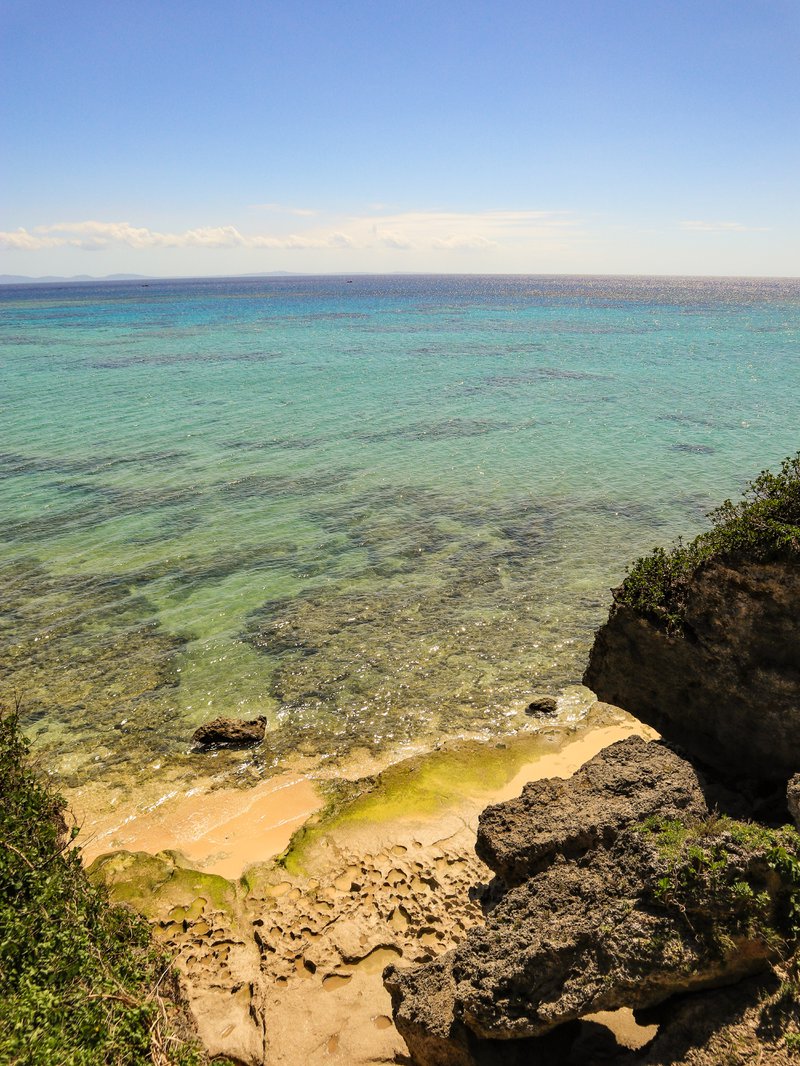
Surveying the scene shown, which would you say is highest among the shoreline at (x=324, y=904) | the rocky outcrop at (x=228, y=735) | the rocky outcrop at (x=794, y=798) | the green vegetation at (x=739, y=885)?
the rocky outcrop at (x=794, y=798)

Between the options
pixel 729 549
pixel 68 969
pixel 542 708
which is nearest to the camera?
pixel 68 969

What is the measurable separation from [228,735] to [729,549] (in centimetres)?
A: 1178

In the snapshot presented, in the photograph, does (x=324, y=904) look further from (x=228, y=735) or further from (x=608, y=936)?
(x=608, y=936)

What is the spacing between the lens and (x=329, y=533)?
27766 mm

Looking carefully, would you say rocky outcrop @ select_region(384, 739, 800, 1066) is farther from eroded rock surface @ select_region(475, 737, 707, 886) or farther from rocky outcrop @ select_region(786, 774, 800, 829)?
rocky outcrop @ select_region(786, 774, 800, 829)

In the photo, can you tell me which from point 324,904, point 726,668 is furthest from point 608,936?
point 324,904

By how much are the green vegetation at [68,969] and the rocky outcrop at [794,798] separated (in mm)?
7662

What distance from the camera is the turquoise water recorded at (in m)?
18.2

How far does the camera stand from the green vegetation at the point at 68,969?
775cm

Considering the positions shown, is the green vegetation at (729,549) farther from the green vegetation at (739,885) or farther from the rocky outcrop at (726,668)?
the green vegetation at (739,885)

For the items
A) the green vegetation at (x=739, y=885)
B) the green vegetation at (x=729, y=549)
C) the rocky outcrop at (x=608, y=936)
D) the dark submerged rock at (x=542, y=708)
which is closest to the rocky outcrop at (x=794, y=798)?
the green vegetation at (x=739, y=885)

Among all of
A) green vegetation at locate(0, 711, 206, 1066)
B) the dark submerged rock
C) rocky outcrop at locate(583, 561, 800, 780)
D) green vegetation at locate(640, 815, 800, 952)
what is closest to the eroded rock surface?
rocky outcrop at locate(583, 561, 800, 780)

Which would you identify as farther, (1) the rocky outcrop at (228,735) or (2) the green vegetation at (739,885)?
(1) the rocky outcrop at (228,735)

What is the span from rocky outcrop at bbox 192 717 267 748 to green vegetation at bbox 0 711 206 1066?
218 inches
